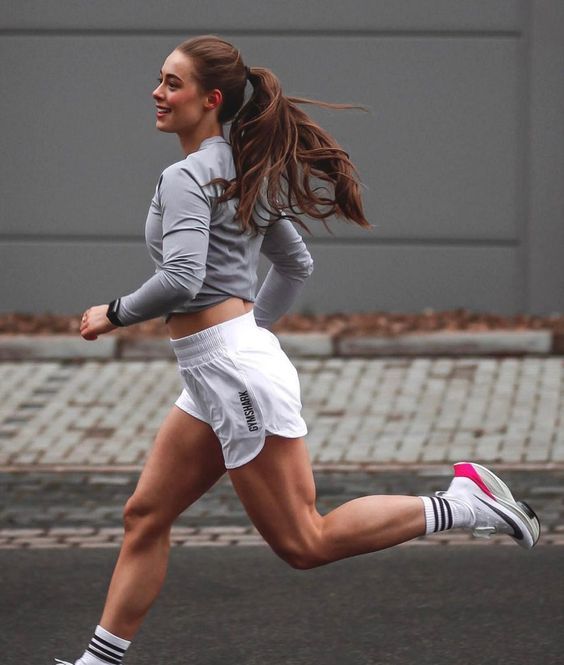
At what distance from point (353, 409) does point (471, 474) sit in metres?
4.52

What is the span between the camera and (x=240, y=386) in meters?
4.28

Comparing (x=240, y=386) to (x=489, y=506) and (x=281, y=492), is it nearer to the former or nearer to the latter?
(x=281, y=492)

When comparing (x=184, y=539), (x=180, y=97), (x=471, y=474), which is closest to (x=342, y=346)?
(x=184, y=539)

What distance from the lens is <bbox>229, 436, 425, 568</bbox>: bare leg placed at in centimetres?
432

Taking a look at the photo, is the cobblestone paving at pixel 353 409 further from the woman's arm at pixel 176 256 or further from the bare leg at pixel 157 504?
the woman's arm at pixel 176 256

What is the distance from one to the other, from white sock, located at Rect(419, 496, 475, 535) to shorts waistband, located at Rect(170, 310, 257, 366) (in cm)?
74

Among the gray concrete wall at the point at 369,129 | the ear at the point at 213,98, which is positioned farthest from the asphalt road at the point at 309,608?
the gray concrete wall at the point at 369,129

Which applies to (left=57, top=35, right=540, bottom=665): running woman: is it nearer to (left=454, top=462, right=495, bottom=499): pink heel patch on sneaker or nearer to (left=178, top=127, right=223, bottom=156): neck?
(left=178, top=127, right=223, bottom=156): neck

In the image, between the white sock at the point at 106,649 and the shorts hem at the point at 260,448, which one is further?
the white sock at the point at 106,649

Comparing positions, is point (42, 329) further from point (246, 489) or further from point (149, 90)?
point (246, 489)

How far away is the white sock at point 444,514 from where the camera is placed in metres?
4.54

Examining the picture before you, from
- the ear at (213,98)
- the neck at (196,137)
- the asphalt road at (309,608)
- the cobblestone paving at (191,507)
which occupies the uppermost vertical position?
the ear at (213,98)

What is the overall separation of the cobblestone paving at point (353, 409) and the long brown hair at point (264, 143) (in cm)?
Result: 380

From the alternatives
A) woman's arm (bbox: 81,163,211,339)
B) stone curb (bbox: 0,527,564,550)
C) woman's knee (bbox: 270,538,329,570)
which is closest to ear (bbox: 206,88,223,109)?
woman's arm (bbox: 81,163,211,339)
